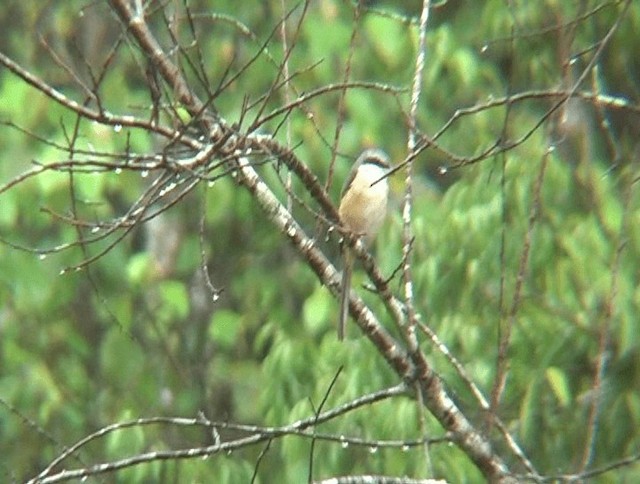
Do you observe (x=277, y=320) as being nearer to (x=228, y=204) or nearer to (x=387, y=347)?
(x=228, y=204)

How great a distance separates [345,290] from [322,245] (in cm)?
367

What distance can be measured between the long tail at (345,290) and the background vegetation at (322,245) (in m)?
0.14

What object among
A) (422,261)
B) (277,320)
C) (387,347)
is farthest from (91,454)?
(387,347)

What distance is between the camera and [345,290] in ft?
16.5

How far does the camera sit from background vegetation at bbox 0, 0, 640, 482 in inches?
183

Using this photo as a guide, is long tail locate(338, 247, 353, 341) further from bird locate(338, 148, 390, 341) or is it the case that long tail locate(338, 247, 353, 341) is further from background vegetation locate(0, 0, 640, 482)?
bird locate(338, 148, 390, 341)

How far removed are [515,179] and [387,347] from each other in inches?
53.0

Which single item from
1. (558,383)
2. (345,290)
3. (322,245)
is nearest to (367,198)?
(558,383)

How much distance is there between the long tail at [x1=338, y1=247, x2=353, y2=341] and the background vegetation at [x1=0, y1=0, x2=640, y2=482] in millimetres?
142

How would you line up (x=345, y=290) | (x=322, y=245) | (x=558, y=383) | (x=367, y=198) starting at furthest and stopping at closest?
(x=322, y=245)
(x=367, y=198)
(x=558, y=383)
(x=345, y=290)

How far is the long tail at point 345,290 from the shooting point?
500 cm

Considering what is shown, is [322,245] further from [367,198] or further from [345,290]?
[345,290]

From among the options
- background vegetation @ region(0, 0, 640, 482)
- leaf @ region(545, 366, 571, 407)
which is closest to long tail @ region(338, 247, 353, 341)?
background vegetation @ region(0, 0, 640, 482)

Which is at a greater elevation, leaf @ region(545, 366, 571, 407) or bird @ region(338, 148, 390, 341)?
bird @ region(338, 148, 390, 341)
